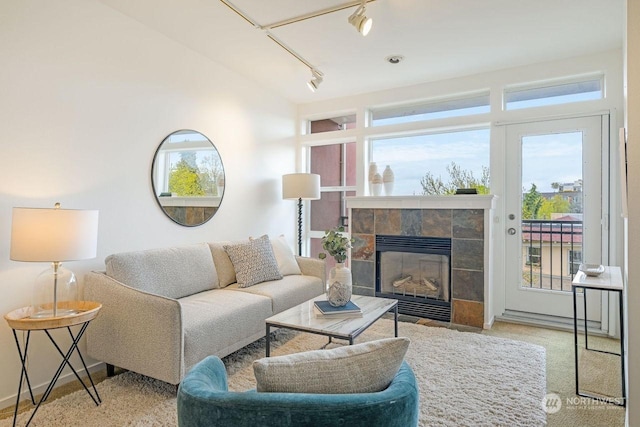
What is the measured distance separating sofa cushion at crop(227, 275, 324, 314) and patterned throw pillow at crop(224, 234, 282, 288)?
0.20 ft

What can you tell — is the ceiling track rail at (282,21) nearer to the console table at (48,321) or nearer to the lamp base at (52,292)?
the lamp base at (52,292)

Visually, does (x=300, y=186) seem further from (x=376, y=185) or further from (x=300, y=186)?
(x=376, y=185)

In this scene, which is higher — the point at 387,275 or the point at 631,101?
the point at 631,101

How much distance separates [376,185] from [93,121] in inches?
111

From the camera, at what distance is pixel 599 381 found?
95.3 inches

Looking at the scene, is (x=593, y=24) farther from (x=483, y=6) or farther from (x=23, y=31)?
(x=23, y=31)

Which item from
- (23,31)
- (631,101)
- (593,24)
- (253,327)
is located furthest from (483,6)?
(23,31)

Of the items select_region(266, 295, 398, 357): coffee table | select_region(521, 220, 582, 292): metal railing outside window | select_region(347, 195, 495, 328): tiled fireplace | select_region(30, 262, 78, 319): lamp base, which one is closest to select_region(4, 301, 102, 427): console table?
select_region(30, 262, 78, 319): lamp base

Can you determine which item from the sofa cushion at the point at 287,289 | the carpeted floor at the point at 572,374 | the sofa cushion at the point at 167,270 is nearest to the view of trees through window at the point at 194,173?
the sofa cushion at the point at 167,270

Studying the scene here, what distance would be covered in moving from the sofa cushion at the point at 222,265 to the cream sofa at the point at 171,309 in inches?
0.5

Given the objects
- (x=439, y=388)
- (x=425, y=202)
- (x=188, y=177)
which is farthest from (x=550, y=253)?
(x=188, y=177)

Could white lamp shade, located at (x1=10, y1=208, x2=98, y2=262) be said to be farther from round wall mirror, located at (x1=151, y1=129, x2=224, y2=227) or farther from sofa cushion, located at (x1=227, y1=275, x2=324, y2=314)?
sofa cushion, located at (x1=227, y1=275, x2=324, y2=314)

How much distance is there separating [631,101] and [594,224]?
233 centimetres

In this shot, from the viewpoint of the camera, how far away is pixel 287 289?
124 inches
